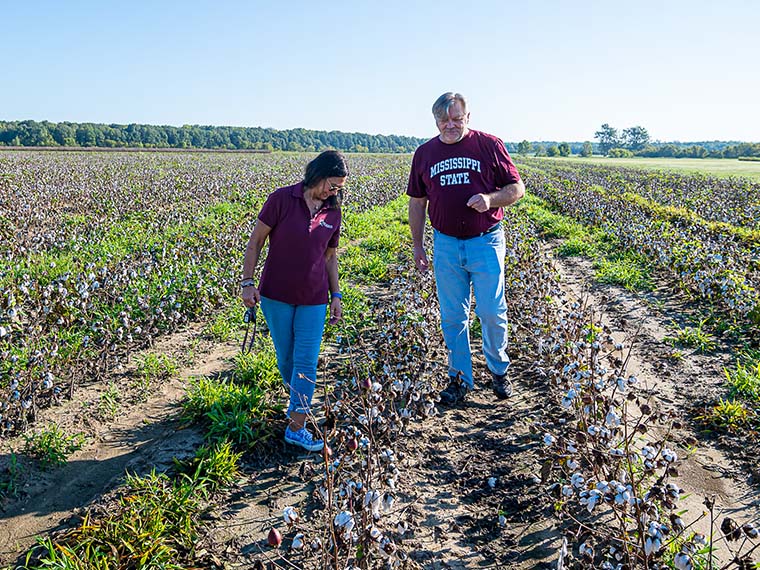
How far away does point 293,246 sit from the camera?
3566 mm

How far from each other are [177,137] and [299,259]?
104 m

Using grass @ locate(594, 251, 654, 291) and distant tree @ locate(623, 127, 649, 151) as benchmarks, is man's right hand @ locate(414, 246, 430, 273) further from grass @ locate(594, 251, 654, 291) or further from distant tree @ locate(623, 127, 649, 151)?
distant tree @ locate(623, 127, 649, 151)

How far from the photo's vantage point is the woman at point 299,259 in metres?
3.53

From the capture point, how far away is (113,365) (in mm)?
5297

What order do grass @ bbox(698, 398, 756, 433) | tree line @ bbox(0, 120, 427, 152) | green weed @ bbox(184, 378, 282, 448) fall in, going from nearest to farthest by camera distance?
1. green weed @ bbox(184, 378, 282, 448)
2. grass @ bbox(698, 398, 756, 433)
3. tree line @ bbox(0, 120, 427, 152)

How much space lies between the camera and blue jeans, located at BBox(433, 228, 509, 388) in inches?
167

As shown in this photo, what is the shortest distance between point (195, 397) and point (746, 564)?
376 centimetres

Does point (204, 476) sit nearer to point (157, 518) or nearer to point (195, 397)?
point (157, 518)

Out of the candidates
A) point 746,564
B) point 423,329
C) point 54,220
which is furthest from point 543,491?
point 54,220

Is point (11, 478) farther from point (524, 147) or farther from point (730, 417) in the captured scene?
point (524, 147)

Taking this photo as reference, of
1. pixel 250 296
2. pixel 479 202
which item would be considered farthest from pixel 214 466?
pixel 479 202

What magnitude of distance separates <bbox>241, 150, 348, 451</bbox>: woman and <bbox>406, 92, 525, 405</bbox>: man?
1.00 metres

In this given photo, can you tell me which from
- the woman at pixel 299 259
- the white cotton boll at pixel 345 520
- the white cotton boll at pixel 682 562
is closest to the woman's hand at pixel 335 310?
the woman at pixel 299 259

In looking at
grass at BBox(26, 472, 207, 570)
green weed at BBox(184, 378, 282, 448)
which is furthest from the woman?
grass at BBox(26, 472, 207, 570)
